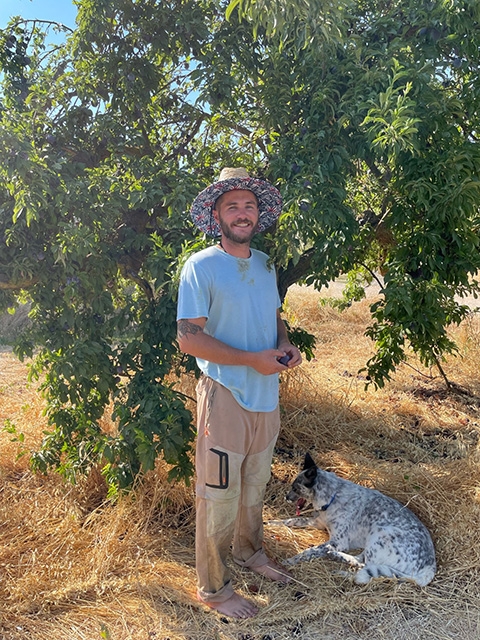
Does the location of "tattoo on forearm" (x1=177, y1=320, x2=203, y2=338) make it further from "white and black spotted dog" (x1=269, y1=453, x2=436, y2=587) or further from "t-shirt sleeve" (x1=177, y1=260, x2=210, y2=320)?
"white and black spotted dog" (x1=269, y1=453, x2=436, y2=587)

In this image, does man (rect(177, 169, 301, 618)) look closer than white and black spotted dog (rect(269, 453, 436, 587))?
Yes

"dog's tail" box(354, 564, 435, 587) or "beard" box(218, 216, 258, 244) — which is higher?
"beard" box(218, 216, 258, 244)

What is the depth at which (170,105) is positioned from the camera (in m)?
4.25

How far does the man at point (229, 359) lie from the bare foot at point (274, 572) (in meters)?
0.26

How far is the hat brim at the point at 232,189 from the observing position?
2.76 meters

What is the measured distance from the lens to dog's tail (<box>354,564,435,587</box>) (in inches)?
123

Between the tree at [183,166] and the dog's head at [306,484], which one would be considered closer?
the tree at [183,166]

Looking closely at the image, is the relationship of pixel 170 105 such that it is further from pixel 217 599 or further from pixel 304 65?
pixel 217 599

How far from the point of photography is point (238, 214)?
269 cm

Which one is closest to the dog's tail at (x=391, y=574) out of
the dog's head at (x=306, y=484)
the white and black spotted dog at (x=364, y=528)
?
the white and black spotted dog at (x=364, y=528)

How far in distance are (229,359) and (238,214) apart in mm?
726

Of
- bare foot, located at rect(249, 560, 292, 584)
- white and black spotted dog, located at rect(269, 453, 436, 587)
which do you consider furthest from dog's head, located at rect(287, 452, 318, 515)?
bare foot, located at rect(249, 560, 292, 584)

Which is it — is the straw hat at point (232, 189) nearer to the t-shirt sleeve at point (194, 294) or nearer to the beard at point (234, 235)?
the beard at point (234, 235)

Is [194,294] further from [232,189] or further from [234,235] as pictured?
[232,189]
